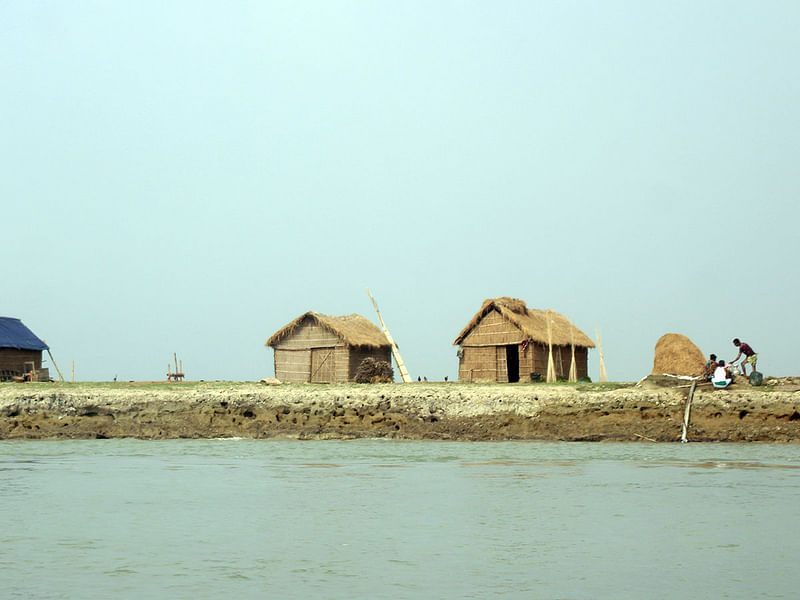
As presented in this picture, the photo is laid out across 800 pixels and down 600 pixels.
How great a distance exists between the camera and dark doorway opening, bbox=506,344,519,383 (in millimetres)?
37344

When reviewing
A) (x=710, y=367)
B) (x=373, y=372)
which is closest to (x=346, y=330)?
(x=373, y=372)

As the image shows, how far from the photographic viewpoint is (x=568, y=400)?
2614cm

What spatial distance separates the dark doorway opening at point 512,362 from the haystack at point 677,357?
568cm

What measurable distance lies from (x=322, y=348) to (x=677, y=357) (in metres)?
15.2

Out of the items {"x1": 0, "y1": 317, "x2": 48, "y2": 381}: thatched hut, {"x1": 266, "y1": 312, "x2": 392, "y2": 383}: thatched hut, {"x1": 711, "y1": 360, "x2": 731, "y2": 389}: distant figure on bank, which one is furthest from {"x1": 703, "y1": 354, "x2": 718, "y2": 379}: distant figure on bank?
{"x1": 0, "y1": 317, "x2": 48, "y2": 381}: thatched hut

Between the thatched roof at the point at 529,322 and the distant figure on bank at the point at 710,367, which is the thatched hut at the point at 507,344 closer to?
the thatched roof at the point at 529,322

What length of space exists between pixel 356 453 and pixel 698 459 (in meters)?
8.11

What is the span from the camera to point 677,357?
35.2 m

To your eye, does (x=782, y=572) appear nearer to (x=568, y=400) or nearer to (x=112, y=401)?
(x=568, y=400)

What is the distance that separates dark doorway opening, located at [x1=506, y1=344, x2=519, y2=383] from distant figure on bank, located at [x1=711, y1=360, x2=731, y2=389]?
11960mm

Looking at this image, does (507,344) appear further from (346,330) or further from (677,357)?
(346,330)

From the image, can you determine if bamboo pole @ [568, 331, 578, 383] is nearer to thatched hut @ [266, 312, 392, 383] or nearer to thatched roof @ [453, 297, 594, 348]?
thatched roof @ [453, 297, 594, 348]

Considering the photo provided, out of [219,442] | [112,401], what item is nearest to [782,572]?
[219,442]

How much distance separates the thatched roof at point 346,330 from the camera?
39.2 meters
